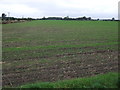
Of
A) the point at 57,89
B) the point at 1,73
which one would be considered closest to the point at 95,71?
the point at 57,89

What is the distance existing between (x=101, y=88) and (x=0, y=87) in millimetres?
3392

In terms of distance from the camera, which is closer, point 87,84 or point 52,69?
point 87,84

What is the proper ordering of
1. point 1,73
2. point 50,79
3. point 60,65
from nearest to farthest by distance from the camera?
point 50,79 → point 1,73 → point 60,65

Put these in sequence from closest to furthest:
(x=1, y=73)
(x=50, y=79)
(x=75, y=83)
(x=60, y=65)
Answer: (x=75, y=83)
(x=50, y=79)
(x=1, y=73)
(x=60, y=65)

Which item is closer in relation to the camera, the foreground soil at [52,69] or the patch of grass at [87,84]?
the patch of grass at [87,84]

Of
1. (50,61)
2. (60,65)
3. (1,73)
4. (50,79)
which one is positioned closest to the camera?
(50,79)

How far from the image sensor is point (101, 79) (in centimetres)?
738

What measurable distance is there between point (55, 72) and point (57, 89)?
2870mm

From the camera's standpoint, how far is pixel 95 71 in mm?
9578

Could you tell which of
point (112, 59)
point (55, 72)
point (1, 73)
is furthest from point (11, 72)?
point (112, 59)

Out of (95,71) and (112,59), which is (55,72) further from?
(112,59)

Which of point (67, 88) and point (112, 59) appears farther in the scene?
point (112, 59)

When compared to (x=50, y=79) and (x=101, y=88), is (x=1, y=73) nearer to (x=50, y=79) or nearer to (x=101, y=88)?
(x=50, y=79)

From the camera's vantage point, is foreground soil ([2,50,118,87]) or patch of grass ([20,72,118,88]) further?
foreground soil ([2,50,118,87])
